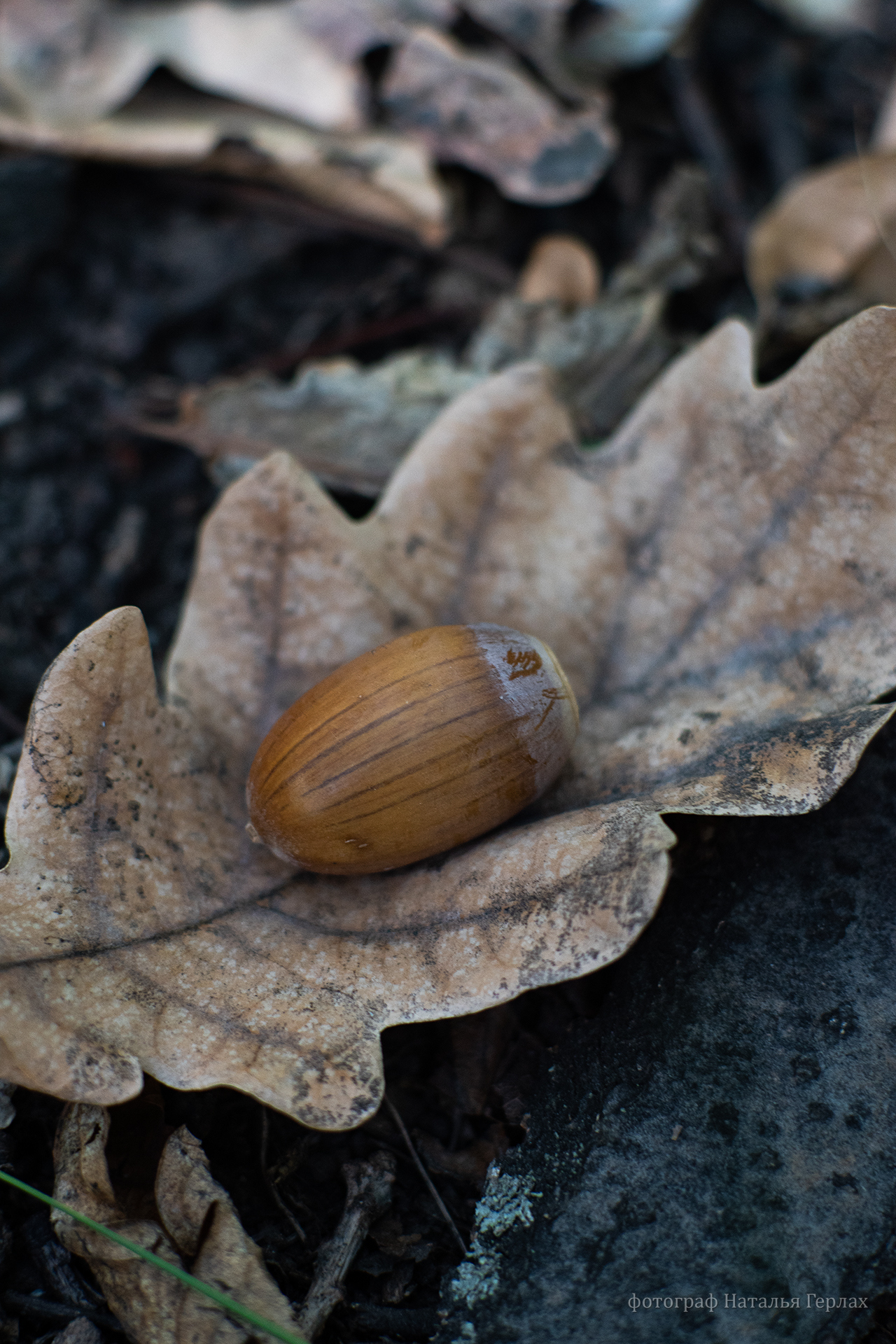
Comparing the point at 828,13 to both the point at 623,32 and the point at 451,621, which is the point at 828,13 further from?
the point at 451,621

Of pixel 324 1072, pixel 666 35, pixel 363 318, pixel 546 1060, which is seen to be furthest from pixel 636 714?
pixel 666 35

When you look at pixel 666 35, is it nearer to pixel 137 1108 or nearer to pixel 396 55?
pixel 396 55

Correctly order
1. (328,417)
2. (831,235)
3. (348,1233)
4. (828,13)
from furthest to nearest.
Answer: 1. (828,13)
2. (831,235)
3. (328,417)
4. (348,1233)

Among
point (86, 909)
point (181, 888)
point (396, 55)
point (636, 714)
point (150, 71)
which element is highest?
point (150, 71)

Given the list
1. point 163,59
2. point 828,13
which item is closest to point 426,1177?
point 163,59

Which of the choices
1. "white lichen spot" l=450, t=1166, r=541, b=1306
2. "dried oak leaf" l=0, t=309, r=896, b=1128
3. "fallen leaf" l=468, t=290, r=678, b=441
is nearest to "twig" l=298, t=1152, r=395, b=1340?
"white lichen spot" l=450, t=1166, r=541, b=1306

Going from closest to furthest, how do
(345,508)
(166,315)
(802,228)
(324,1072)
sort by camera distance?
(324,1072) → (345,508) → (802,228) → (166,315)
